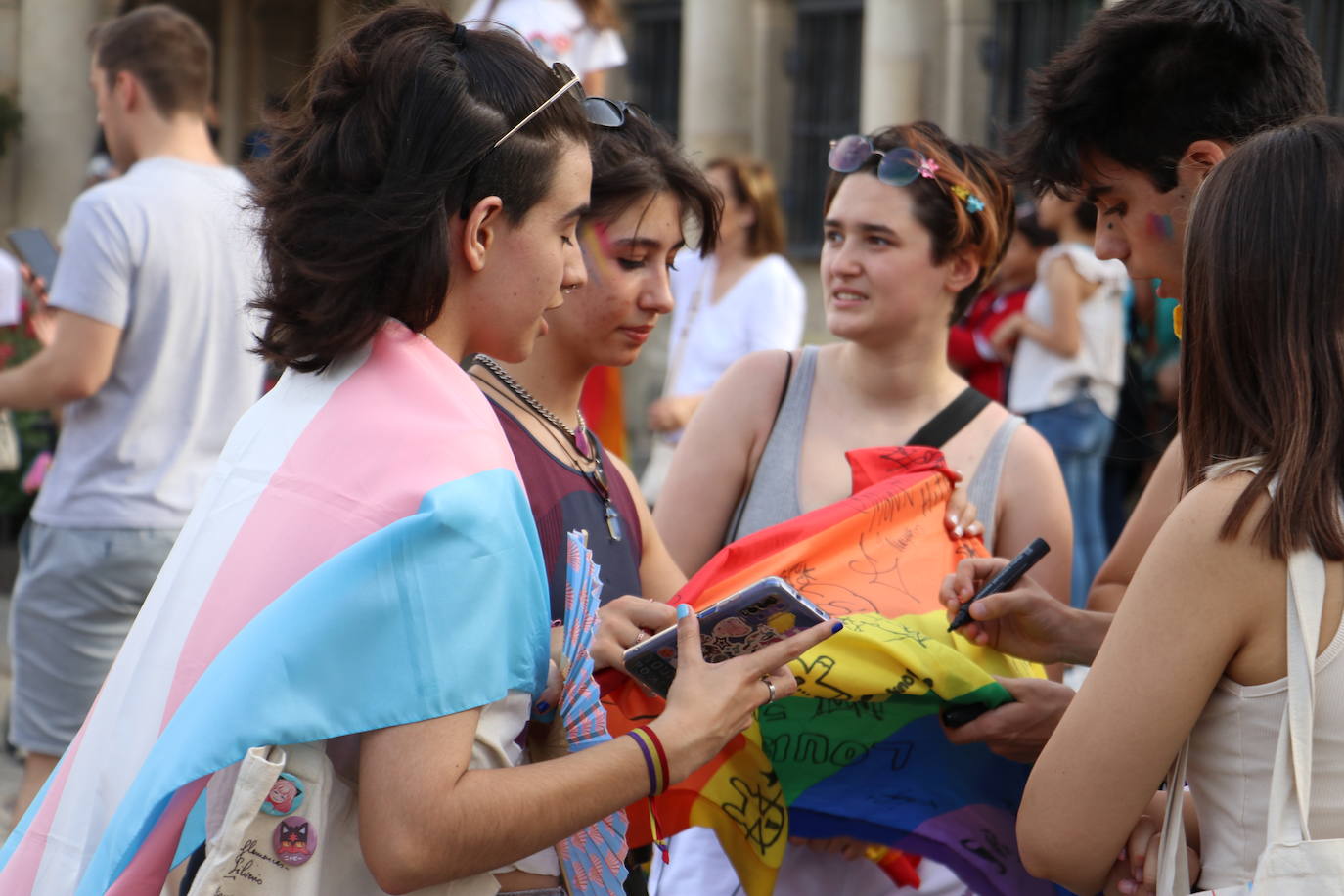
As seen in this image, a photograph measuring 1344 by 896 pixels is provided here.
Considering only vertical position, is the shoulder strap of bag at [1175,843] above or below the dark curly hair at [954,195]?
below

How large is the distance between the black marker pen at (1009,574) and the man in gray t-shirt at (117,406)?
7.54 feet

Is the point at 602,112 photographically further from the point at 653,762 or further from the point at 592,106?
the point at 653,762

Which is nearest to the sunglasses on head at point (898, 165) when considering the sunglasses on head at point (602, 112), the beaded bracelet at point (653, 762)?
the sunglasses on head at point (602, 112)

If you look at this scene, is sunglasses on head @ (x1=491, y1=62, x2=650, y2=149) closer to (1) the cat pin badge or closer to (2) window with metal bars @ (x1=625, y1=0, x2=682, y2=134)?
(1) the cat pin badge

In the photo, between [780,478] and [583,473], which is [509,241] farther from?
[780,478]

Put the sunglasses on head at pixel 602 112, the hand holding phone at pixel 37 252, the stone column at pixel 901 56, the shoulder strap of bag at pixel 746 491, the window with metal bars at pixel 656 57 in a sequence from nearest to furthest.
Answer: the sunglasses on head at pixel 602 112 → the shoulder strap of bag at pixel 746 491 → the hand holding phone at pixel 37 252 → the stone column at pixel 901 56 → the window with metal bars at pixel 656 57

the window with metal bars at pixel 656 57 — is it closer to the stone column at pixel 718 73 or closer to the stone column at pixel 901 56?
the stone column at pixel 718 73

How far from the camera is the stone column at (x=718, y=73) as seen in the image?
11.7m

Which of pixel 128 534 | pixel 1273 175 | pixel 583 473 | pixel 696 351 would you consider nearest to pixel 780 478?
pixel 583 473

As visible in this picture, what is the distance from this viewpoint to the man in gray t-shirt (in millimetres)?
3842

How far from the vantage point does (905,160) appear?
293 cm

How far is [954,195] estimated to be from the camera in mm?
2939

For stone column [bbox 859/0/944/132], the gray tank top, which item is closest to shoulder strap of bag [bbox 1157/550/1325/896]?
the gray tank top

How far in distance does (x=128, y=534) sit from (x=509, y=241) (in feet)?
8.11
